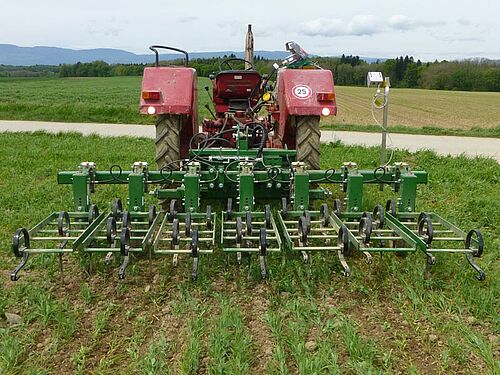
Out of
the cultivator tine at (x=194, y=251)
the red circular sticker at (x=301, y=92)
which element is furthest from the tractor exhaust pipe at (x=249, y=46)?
the cultivator tine at (x=194, y=251)

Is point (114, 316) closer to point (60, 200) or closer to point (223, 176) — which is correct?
point (223, 176)

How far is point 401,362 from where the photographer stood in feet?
8.48

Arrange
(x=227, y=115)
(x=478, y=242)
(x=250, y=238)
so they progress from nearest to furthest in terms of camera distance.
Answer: (x=478, y=242), (x=250, y=238), (x=227, y=115)

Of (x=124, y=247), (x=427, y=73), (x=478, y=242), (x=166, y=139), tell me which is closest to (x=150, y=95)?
(x=166, y=139)

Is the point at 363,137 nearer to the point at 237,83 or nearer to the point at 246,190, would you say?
the point at 237,83

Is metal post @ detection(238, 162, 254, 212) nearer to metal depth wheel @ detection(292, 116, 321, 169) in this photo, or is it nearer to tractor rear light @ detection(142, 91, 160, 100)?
metal depth wheel @ detection(292, 116, 321, 169)

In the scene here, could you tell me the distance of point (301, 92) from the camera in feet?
16.1

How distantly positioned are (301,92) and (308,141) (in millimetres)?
484

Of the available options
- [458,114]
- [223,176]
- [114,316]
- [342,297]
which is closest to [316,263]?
[342,297]

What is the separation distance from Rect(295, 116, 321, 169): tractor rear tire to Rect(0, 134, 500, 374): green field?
1235mm

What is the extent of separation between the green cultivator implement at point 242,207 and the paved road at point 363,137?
23.8 feet

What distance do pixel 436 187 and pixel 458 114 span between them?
70.2 feet

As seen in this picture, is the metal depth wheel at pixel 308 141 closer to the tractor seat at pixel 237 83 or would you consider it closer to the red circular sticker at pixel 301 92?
the red circular sticker at pixel 301 92

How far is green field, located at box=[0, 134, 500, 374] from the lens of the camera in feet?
8.34
